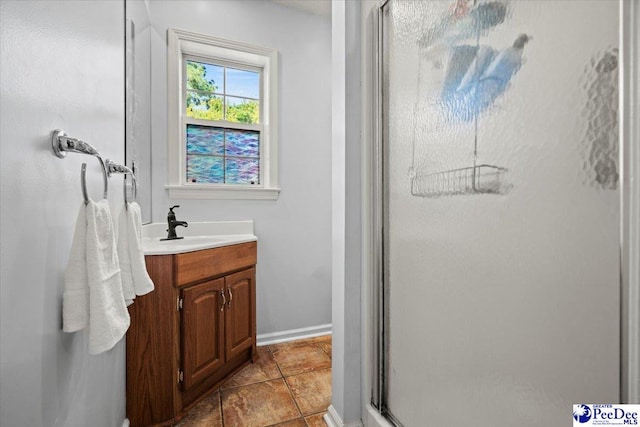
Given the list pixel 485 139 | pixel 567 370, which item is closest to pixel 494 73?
pixel 485 139

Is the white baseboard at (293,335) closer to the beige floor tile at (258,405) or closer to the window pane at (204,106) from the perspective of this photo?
the beige floor tile at (258,405)

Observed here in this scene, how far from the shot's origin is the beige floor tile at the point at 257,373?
6.43 ft

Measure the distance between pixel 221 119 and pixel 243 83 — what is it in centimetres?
37

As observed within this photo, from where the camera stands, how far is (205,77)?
246 cm

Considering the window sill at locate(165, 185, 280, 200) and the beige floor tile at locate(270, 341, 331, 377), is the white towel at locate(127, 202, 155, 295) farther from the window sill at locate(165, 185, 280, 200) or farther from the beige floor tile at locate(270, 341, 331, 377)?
the beige floor tile at locate(270, 341, 331, 377)

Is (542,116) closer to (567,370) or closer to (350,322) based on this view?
(567,370)

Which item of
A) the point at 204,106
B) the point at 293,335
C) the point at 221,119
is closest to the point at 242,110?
the point at 221,119

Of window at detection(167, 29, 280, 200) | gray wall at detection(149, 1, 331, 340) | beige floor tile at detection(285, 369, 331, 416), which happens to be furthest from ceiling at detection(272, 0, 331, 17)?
beige floor tile at detection(285, 369, 331, 416)

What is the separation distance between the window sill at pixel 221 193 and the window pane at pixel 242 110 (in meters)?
0.61

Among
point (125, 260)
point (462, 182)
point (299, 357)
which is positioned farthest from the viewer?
point (299, 357)

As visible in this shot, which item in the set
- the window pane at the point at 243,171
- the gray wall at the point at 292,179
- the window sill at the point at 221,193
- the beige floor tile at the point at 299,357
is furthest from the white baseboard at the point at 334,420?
the window pane at the point at 243,171

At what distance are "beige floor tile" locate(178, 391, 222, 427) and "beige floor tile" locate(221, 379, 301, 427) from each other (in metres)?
0.04

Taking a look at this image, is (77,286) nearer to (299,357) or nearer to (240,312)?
(240,312)

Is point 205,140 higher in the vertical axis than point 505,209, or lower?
higher
